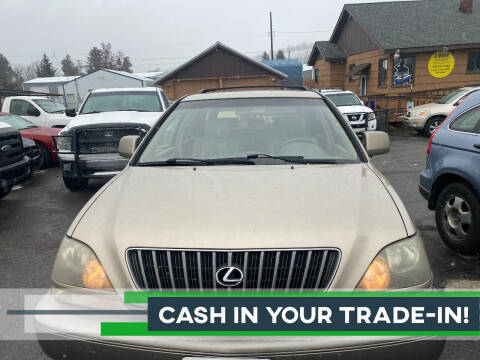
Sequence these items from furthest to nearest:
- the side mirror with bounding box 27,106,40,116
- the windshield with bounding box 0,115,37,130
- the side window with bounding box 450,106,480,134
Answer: the side mirror with bounding box 27,106,40,116
the windshield with bounding box 0,115,37,130
the side window with bounding box 450,106,480,134

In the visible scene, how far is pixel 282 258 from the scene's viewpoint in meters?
1.74

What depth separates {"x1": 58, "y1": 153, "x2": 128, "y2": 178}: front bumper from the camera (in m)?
6.24

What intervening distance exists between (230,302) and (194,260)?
252 mm

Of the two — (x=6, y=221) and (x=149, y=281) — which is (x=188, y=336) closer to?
(x=149, y=281)

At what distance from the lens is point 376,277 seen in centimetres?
179

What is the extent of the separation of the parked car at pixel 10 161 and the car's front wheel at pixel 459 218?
6.00 metres

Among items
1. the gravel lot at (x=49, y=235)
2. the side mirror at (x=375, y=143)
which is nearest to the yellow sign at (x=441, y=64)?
the gravel lot at (x=49, y=235)

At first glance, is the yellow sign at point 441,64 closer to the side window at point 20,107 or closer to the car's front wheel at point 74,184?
the side window at point 20,107

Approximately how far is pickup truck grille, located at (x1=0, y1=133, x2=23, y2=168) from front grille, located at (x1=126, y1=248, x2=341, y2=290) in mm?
5325

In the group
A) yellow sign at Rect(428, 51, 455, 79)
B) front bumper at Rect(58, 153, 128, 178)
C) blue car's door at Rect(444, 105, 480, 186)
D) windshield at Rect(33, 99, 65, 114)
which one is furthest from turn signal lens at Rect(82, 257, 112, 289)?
yellow sign at Rect(428, 51, 455, 79)

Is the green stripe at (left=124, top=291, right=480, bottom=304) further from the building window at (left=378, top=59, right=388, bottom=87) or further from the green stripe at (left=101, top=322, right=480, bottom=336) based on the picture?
the building window at (left=378, top=59, right=388, bottom=87)

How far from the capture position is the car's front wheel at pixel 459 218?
369 centimetres

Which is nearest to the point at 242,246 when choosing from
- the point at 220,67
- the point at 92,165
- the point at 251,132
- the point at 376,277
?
the point at 376,277

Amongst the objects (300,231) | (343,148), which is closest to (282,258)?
(300,231)
